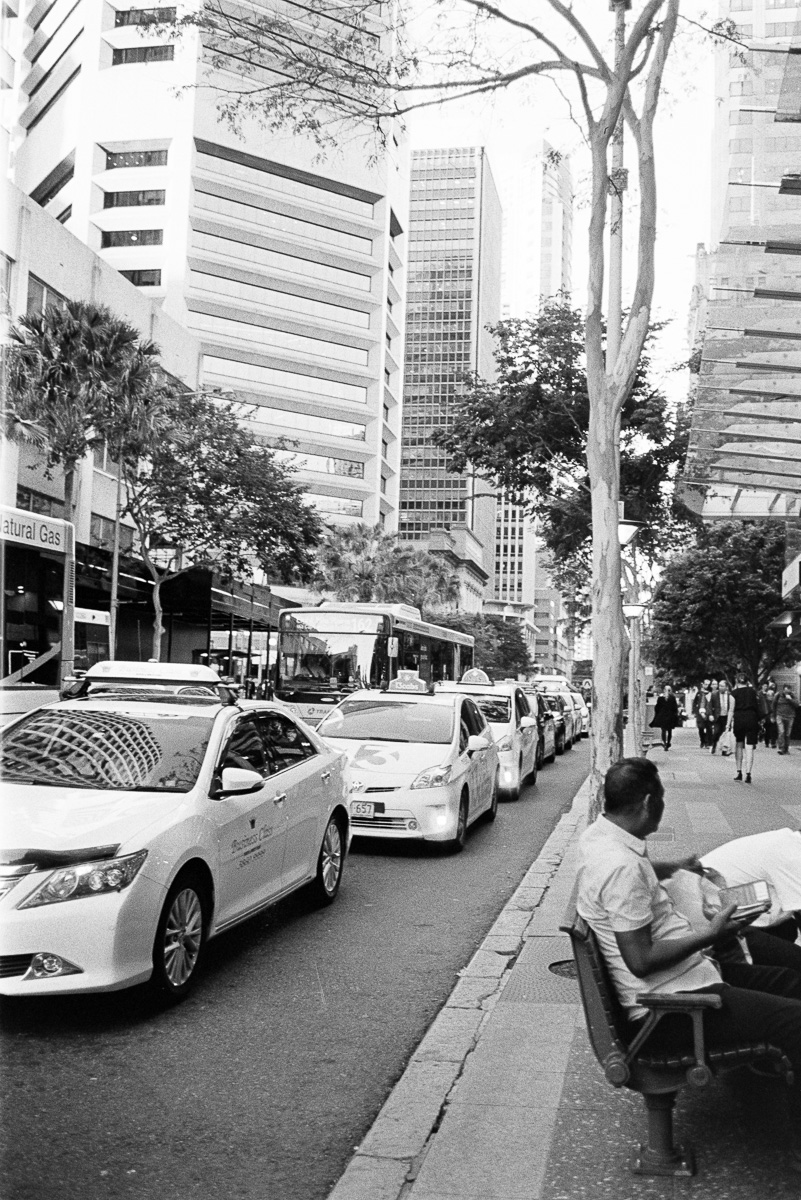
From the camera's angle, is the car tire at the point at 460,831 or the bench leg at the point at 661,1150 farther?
the car tire at the point at 460,831

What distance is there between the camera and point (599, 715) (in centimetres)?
838

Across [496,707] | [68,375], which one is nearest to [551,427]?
[496,707]

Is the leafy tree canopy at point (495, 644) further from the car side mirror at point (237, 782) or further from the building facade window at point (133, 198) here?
the car side mirror at point (237, 782)

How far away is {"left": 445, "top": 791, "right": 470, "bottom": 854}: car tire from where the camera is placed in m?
11.2

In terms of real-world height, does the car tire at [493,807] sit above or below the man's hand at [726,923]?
below

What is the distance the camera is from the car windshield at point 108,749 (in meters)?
6.25

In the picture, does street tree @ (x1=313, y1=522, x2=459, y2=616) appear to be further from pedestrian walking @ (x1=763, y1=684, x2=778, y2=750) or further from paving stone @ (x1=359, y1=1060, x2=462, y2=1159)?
paving stone @ (x1=359, y1=1060, x2=462, y2=1159)

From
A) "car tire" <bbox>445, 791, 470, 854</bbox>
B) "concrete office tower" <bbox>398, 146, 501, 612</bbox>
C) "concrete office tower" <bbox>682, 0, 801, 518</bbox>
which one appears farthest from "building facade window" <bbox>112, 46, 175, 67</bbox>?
"car tire" <bbox>445, 791, 470, 854</bbox>

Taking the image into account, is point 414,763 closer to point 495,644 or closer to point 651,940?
point 651,940

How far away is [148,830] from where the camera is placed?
557 centimetres

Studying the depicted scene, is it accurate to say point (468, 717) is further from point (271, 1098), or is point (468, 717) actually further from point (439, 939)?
point (271, 1098)

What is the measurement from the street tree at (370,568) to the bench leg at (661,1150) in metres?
58.4

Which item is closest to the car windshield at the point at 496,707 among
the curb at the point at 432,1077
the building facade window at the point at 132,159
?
→ the curb at the point at 432,1077

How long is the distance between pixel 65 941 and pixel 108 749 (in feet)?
5.04
